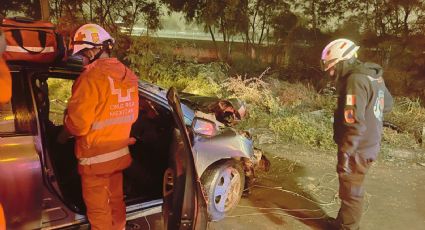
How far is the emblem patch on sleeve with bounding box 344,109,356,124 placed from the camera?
3562 mm

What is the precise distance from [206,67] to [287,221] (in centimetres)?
673

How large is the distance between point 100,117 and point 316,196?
123 inches

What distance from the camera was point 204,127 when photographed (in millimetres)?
3996

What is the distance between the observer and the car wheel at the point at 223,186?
4074 mm

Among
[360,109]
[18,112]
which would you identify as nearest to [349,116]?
[360,109]

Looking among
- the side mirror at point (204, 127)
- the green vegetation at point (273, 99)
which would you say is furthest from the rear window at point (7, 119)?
the green vegetation at point (273, 99)

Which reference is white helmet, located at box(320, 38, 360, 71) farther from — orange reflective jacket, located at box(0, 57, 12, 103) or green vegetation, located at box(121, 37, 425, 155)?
green vegetation, located at box(121, 37, 425, 155)

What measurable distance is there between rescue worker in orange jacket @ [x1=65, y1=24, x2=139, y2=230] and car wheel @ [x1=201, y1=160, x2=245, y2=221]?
3.57 feet

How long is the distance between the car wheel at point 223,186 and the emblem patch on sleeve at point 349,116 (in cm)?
127

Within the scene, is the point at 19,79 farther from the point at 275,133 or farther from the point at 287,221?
the point at 275,133

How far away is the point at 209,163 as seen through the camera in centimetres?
405

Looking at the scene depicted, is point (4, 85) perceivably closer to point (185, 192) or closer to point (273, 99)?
point (185, 192)

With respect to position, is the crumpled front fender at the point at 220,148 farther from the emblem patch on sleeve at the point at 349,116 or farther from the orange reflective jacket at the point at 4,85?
the orange reflective jacket at the point at 4,85

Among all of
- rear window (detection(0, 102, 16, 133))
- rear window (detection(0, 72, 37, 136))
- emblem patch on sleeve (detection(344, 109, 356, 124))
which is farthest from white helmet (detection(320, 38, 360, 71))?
rear window (detection(0, 102, 16, 133))
